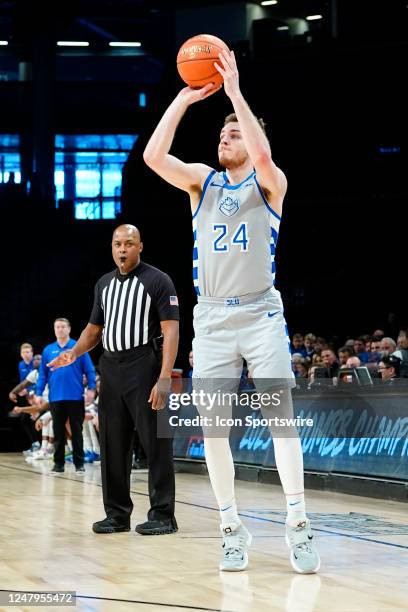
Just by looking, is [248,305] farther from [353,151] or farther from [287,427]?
[353,151]

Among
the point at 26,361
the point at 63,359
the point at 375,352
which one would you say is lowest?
the point at 26,361

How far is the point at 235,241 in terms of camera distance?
4.96 metres

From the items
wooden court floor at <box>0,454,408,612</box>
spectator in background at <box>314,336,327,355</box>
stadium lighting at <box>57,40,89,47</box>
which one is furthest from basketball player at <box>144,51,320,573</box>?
stadium lighting at <box>57,40,89,47</box>

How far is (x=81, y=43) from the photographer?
1352 inches

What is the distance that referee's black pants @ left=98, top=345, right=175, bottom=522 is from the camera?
668cm

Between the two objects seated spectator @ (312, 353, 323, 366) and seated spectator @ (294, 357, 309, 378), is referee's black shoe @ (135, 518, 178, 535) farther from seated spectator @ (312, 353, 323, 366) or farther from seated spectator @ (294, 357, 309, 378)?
seated spectator @ (312, 353, 323, 366)

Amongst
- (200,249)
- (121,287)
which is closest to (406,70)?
(121,287)

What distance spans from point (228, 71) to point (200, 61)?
0.16 m

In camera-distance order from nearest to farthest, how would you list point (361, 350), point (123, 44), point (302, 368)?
point (302, 368) → point (361, 350) → point (123, 44)

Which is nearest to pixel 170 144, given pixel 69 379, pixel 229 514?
pixel 229 514

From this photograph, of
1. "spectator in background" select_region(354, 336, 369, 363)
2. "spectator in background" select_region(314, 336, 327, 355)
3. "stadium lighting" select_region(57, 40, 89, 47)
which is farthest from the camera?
"stadium lighting" select_region(57, 40, 89, 47)

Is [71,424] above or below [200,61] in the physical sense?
below

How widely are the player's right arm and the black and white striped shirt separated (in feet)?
5.80

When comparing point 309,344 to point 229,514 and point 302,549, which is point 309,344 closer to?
point 229,514
